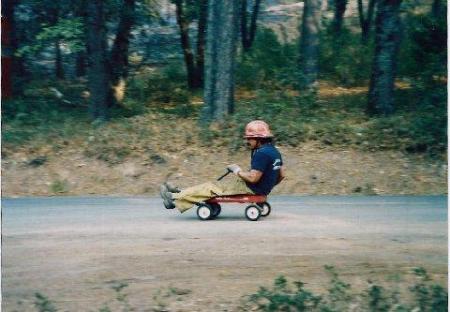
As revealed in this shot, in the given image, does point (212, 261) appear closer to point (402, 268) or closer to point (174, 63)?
point (402, 268)

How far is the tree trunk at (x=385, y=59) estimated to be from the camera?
60.6ft

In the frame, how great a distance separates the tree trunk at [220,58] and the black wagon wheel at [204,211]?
7.50m

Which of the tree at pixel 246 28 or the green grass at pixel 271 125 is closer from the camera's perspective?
the green grass at pixel 271 125

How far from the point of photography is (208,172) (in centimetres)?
1499

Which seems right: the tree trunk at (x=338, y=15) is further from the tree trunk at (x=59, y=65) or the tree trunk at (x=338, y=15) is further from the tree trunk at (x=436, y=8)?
the tree trunk at (x=59, y=65)

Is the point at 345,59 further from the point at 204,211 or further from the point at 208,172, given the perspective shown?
the point at 204,211

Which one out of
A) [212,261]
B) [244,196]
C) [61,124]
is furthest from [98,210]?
[61,124]

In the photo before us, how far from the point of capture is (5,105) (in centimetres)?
2089

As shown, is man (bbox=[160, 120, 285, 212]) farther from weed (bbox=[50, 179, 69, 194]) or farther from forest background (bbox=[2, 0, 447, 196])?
weed (bbox=[50, 179, 69, 194])

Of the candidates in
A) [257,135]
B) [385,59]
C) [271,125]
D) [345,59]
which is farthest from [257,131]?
[345,59]

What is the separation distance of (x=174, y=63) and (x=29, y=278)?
20.5 metres

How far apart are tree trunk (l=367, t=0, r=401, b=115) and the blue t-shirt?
9.64 meters

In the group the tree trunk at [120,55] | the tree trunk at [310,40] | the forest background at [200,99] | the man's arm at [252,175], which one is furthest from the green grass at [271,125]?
the man's arm at [252,175]

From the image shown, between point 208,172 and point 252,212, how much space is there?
495 centimetres
